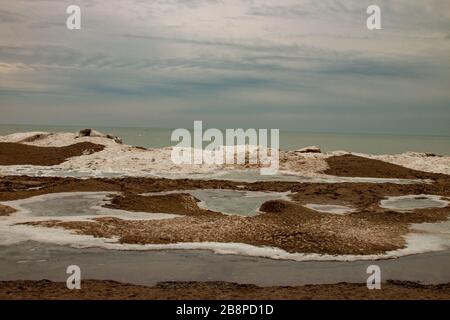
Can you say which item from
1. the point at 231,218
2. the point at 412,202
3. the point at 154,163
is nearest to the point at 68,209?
the point at 231,218

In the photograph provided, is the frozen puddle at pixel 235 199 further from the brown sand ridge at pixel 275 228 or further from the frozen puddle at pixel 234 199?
the brown sand ridge at pixel 275 228

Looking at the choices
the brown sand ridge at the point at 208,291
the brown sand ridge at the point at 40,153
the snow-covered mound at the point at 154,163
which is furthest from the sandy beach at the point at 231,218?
the brown sand ridge at the point at 40,153

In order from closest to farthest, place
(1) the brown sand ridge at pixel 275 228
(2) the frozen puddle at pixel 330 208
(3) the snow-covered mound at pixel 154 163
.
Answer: (1) the brown sand ridge at pixel 275 228
(2) the frozen puddle at pixel 330 208
(3) the snow-covered mound at pixel 154 163

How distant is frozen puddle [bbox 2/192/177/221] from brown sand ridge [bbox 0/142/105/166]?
22543mm

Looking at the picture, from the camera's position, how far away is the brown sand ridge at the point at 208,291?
11688 millimetres

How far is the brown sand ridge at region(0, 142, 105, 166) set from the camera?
4816 centimetres

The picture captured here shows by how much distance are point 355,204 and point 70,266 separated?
785 inches

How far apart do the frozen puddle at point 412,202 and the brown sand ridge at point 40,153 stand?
33774 mm

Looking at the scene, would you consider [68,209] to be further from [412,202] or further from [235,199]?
[412,202]

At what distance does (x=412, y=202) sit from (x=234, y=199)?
38.6 ft

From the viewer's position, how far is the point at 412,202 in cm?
3078

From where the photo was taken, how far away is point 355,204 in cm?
2944
